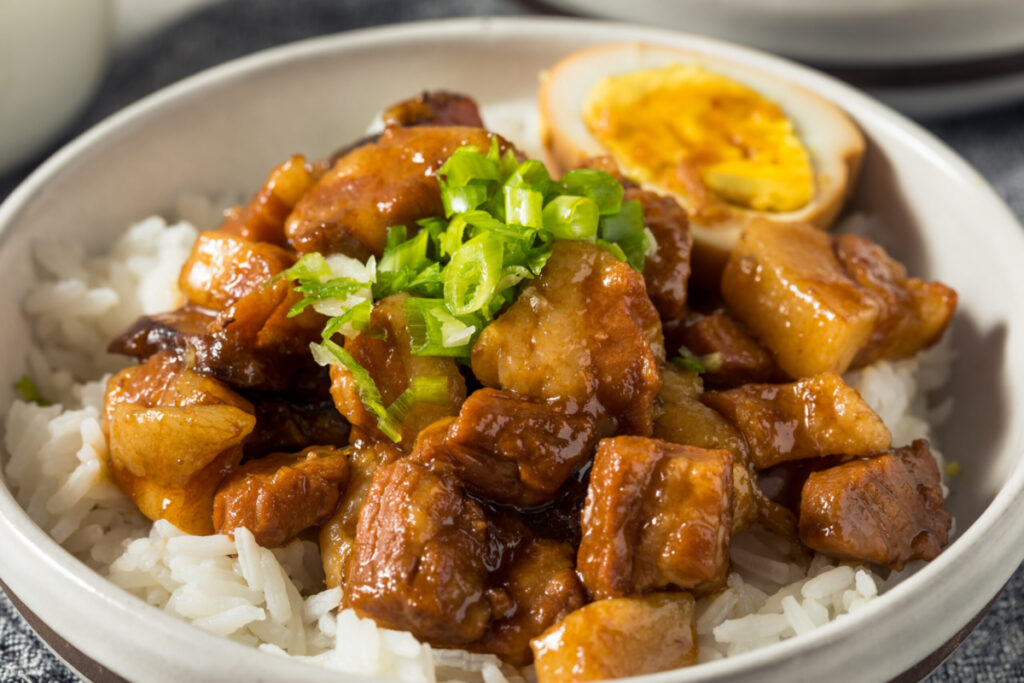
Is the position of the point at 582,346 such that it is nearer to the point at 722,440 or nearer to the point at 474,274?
the point at 474,274

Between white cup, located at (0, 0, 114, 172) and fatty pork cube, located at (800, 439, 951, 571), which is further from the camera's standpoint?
white cup, located at (0, 0, 114, 172)

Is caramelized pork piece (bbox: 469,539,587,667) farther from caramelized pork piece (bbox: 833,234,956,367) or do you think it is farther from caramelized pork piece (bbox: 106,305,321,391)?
caramelized pork piece (bbox: 833,234,956,367)

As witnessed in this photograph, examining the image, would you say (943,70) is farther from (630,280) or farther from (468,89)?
(630,280)

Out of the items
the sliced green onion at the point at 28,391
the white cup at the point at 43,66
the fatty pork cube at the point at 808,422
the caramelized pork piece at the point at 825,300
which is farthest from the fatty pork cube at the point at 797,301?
the white cup at the point at 43,66

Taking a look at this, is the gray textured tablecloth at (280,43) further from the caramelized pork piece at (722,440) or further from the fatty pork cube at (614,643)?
the fatty pork cube at (614,643)

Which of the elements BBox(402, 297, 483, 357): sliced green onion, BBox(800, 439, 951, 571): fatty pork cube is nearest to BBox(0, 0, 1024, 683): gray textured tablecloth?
BBox(800, 439, 951, 571): fatty pork cube


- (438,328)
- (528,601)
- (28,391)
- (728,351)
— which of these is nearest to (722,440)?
(728,351)

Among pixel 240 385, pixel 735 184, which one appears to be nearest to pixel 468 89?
pixel 735 184
